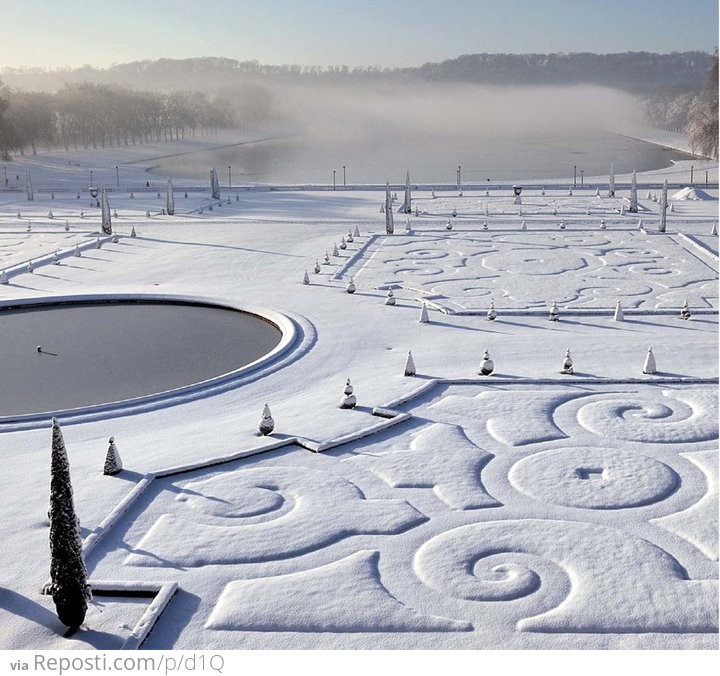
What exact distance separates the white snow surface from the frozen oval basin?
125cm

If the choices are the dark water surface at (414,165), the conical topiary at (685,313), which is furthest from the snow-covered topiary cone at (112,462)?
the dark water surface at (414,165)

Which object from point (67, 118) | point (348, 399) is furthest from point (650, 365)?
point (67, 118)

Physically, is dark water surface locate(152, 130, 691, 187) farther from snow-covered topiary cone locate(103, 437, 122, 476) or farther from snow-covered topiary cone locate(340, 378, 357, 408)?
snow-covered topiary cone locate(103, 437, 122, 476)

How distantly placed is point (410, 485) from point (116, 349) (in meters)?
15.7

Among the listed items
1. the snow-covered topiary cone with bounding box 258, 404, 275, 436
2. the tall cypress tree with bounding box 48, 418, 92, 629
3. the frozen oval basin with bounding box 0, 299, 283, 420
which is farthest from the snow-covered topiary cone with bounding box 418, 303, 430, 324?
the tall cypress tree with bounding box 48, 418, 92, 629

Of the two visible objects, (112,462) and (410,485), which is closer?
(410,485)

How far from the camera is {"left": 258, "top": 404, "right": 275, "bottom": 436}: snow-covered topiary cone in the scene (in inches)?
803

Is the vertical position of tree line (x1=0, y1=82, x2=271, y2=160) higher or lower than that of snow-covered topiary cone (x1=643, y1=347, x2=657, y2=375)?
higher

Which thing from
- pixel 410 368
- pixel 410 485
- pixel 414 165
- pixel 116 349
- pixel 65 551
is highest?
pixel 65 551

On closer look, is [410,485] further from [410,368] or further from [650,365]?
[650,365]

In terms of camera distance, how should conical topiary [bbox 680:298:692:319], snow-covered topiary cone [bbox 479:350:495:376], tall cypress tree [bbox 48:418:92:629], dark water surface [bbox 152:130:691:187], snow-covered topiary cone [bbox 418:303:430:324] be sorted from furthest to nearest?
1. dark water surface [bbox 152:130:691:187]
2. snow-covered topiary cone [bbox 418:303:430:324]
3. conical topiary [bbox 680:298:692:319]
4. snow-covered topiary cone [bbox 479:350:495:376]
5. tall cypress tree [bbox 48:418:92:629]

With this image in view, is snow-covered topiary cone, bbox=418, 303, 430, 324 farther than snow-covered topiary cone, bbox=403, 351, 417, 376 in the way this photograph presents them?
Yes

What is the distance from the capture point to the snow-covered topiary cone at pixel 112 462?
1825 centimetres

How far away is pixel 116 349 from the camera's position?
2986 centimetres
